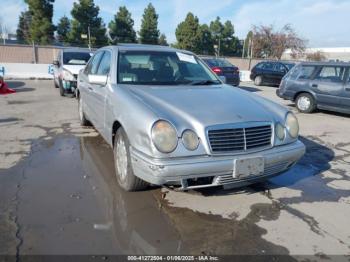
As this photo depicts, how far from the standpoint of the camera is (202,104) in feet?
13.0

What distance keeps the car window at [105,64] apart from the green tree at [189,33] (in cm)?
4324

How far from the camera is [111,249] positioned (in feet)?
10.1

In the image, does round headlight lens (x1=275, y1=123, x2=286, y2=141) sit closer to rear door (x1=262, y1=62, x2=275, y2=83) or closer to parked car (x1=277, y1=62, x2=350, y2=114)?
parked car (x1=277, y1=62, x2=350, y2=114)

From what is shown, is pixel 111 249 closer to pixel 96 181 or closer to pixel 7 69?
pixel 96 181

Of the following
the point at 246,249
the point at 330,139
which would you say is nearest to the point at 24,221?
the point at 246,249

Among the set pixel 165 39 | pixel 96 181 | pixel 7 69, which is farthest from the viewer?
pixel 165 39

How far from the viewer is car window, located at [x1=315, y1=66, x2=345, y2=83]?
9992 millimetres

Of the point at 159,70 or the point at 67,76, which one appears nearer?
Result: the point at 159,70

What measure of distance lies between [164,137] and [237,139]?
0.75m

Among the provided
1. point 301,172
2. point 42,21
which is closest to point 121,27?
point 42,21

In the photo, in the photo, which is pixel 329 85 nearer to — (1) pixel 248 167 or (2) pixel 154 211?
(1) pixel 248 167

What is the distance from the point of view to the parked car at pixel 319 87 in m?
9.84

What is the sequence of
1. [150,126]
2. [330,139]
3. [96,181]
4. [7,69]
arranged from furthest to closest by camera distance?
[7,69] < [330,139] < [96,181] < [150,126]

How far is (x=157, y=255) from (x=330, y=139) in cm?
554
